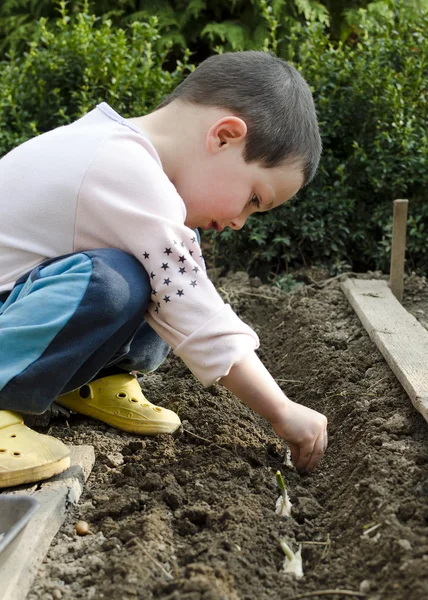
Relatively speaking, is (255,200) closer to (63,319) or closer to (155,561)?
(63,319)

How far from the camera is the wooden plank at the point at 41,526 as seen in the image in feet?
4.89

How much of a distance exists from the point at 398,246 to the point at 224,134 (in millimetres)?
1727

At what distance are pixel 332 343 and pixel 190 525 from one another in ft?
4.72

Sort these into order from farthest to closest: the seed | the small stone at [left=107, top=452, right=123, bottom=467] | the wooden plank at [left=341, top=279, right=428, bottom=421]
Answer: the wooden plank at [left=341, top=279, right=428, bottom=421] → the small stone at [left=107, top=452, right=123, bottom=467] → the seed

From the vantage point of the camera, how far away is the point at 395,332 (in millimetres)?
2820

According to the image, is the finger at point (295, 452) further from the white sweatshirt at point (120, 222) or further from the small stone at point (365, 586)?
the small stone at point (365, 586)

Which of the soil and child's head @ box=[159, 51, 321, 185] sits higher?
child's head @ box=[159, 51, 321, 185]

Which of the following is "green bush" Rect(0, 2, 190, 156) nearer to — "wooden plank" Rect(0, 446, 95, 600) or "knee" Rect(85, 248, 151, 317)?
"knee" Rect(85, 248, 151, 317)

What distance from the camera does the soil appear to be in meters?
1.45

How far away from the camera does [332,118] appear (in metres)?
4.39

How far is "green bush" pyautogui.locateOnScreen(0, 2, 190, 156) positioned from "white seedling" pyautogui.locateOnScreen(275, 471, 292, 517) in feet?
9.95

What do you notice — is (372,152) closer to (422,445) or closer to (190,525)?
(422,445)

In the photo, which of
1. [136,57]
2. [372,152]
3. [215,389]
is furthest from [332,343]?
[136,57]

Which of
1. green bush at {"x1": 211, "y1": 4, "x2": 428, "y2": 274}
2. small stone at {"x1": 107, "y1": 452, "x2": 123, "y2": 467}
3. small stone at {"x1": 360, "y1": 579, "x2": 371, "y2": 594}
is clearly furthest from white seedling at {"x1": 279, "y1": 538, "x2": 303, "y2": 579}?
green bush at {"x1": 211, "y1": 4, "x2": 428, "y2": 274}
